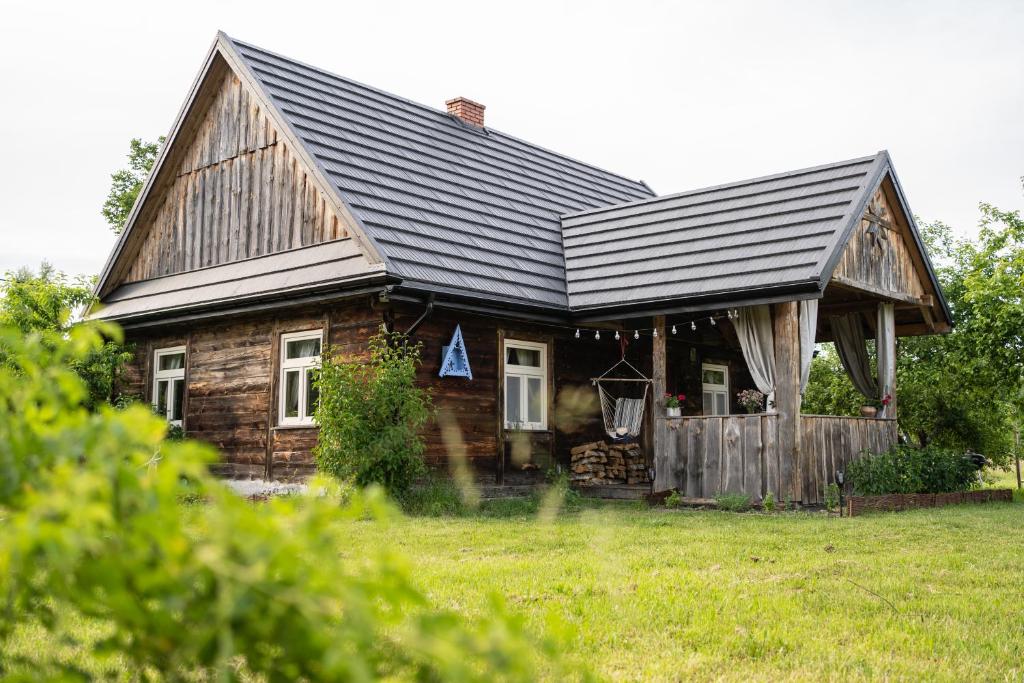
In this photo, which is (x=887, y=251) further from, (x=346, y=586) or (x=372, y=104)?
(x=346, y=586)

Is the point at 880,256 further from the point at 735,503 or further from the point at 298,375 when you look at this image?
the point at 298,375

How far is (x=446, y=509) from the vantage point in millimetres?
11875

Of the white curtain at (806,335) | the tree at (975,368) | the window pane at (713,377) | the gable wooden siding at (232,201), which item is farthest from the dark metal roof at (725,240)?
the tree at (975,368)

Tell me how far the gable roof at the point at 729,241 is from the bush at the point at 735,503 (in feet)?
8.09

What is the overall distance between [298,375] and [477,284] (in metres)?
2.89

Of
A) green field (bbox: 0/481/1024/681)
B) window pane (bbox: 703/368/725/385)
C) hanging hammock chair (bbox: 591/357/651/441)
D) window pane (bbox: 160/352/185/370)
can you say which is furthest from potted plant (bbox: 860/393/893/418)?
window pane (bbox: 160/352/185/370)

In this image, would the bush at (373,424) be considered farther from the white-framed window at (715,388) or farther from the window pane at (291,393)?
the white-framed window at (715,388)

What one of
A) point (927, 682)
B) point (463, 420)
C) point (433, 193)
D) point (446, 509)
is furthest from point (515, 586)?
point (433, 193)

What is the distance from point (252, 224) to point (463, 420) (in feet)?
15.3

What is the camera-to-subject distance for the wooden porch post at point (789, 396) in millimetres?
12078

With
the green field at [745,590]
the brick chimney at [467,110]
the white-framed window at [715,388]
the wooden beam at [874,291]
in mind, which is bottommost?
the green field at [745,590]

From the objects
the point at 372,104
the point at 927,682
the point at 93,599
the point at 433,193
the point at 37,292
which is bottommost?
the point at 927,682

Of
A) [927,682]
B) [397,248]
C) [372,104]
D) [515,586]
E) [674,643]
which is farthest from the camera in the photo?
[372,104]

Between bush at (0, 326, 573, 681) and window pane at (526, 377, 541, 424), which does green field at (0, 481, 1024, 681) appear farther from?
window pane at (526, 377, 541, 424)
